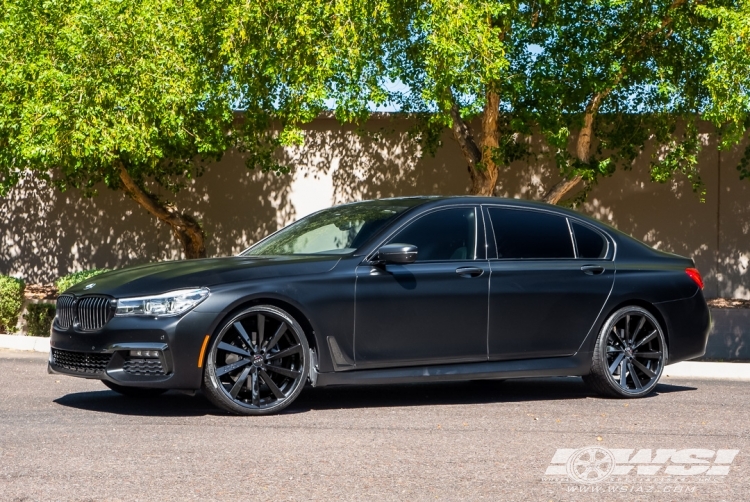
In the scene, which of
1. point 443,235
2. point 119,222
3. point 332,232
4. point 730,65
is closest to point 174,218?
point 119,222

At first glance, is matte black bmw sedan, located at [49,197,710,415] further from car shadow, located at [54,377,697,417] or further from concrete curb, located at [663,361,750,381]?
concrete curb, located at [663,361,750,381]

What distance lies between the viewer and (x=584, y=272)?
29.7 feet

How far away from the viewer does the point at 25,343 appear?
14.0m

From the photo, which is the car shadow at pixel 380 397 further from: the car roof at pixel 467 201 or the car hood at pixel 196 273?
the car roof at pixel 467 201

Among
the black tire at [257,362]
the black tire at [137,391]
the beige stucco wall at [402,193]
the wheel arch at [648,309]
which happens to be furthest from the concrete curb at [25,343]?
the wheel arch at [648,309]

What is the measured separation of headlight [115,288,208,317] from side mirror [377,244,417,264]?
1.35 meters

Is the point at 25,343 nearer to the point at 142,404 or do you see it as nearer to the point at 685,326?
the point at 142,404

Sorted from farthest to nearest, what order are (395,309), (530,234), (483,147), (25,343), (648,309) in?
(483,147) → (25,343) → (648,309) → (530,234) → (395,309)

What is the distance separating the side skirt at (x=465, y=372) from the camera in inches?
316

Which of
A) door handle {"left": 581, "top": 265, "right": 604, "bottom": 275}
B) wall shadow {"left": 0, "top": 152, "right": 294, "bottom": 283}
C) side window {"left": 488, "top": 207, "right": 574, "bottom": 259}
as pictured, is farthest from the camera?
wall shadow {"left": 0, "top": 152, "right": 294, "bottom": 283}

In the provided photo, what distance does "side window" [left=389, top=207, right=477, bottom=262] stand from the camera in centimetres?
848

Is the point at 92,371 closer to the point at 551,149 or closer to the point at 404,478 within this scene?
the point at 404,478

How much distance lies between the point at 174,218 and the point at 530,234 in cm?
1053

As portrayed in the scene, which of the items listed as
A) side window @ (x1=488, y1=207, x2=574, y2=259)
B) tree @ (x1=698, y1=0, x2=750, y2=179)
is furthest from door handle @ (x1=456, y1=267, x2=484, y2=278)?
tree @ (x1=698, y1=0, x2=750, y2=179)
